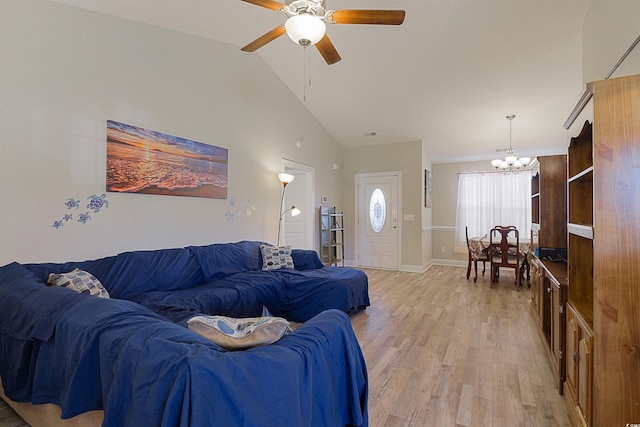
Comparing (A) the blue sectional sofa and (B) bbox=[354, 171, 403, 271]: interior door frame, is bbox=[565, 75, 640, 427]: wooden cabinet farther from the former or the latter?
(B) bbox=[354, 171, 403, 271]: interior door frame

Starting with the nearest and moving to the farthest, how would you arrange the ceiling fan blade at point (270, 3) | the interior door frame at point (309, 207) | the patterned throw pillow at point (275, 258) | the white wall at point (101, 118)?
the ceiling fan blade at point (270, 3) → the white wall at point (101, 118) → the patterned throw pillow at point (275, 258) → the interior door frame at point (309, 207)

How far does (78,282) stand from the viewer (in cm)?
226

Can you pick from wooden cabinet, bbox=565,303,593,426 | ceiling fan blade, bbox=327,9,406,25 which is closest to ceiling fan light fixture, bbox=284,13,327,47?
ceiling fan blade, bbox=327,9,406,25

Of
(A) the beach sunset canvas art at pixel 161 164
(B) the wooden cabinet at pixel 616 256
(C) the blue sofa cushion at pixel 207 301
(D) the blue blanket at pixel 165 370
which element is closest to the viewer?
(D) the blue blanket at pixel 165 370

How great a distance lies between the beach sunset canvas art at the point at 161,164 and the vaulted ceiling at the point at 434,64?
1153 mm

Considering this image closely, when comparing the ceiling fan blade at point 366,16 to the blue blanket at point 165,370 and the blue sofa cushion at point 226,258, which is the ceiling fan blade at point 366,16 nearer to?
the blue blanket at point 165,370

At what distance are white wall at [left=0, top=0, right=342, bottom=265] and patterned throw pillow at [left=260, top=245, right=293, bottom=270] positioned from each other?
48 centimetres

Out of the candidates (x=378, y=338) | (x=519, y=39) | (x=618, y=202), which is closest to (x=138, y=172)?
(x=378, y=338)

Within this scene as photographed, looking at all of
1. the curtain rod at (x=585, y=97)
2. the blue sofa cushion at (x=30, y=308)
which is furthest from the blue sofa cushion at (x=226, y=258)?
the curtain rod at (x=585, y=97)

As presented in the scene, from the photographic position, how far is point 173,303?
2.57m

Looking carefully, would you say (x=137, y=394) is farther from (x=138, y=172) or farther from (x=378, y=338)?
(x=138, y=172)

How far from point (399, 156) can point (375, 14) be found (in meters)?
4.49

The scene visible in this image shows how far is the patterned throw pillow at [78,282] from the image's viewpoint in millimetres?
2213

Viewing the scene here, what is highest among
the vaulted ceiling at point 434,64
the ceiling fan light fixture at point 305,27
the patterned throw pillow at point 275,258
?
the vaulted ceiling at point 434,64
